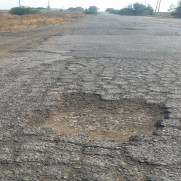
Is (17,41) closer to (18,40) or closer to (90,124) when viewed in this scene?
(18,40)

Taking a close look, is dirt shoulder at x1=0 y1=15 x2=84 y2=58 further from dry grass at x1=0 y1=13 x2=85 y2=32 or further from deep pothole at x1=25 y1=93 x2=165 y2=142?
deep pothole at x1=25 y1=93 x2=165 y2=142

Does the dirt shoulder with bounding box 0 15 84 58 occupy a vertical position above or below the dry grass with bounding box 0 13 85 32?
above

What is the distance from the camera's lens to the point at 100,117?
149 inches

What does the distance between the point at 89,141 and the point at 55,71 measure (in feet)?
12.1

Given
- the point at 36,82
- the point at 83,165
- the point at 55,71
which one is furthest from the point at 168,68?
the point at 83,165

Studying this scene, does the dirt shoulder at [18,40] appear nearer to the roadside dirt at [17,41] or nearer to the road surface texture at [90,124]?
the roadside dirt at [17,41]

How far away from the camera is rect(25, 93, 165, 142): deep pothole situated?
11.0 ft

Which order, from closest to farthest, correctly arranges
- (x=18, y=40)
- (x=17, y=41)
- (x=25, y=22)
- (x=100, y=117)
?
1. (x=100, y=117)
2. (x=17, y=41)
3. (x=18, y=40)
4. (x=25, y=22)

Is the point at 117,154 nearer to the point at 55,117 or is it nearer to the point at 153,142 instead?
the point at 153,142

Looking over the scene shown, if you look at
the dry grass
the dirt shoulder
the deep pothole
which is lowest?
the dry grass

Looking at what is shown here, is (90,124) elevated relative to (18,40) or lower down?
elevated

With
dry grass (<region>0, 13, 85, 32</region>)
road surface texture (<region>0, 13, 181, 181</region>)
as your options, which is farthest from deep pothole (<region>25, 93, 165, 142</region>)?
dry grass (<region>0, 13, 85, 32</region>)

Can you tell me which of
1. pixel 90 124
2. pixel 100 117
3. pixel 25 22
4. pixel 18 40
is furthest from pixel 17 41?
pixel 25 22

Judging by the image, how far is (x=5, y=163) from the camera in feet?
→ 8.64
